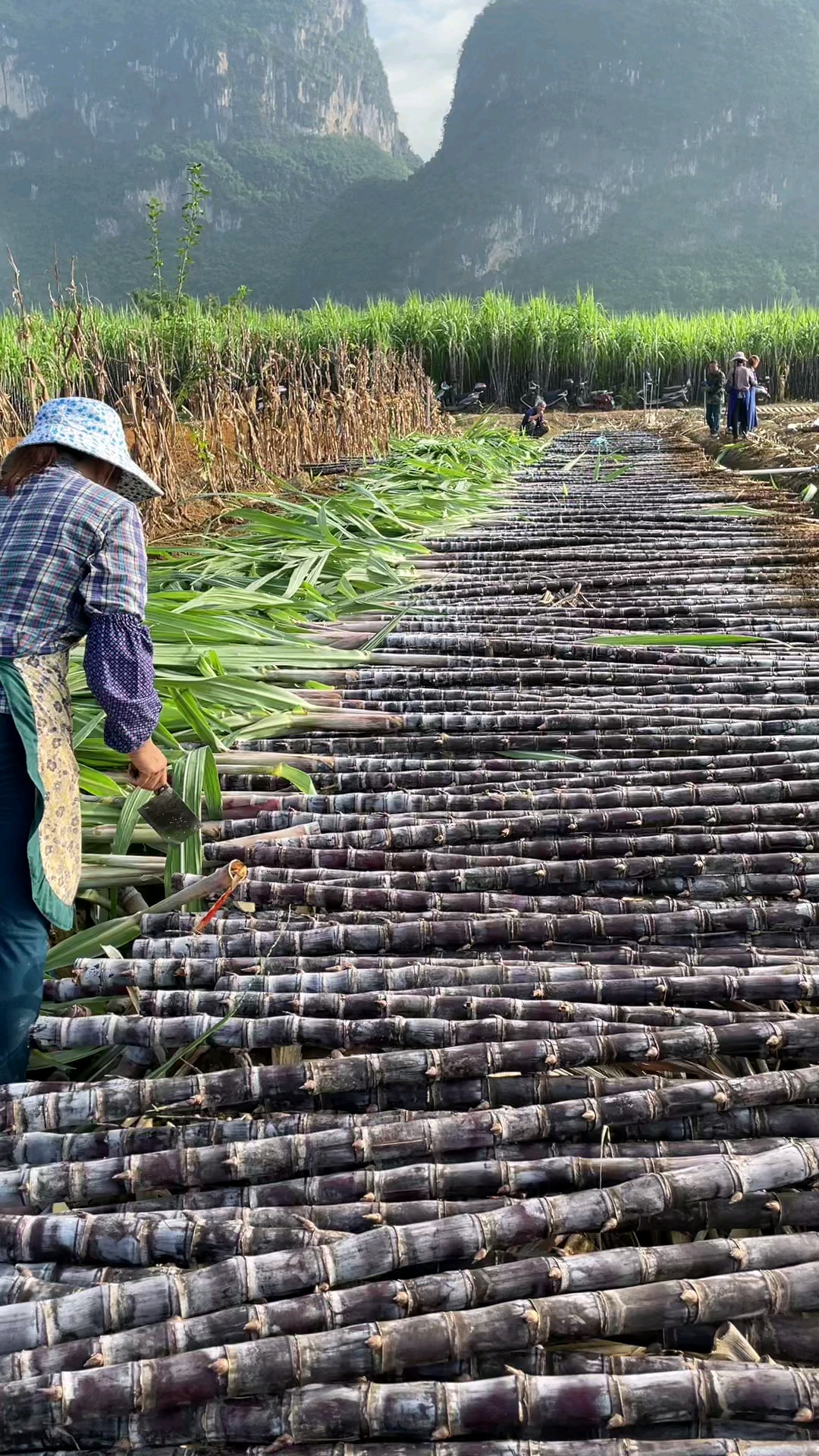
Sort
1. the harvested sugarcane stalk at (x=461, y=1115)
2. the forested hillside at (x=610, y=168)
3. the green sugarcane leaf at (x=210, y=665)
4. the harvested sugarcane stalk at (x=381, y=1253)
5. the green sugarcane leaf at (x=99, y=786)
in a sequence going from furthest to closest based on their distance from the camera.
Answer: the forested hillside at (x=610, y=168) < the green sugarcane leaf at (x=210, y=665) < the green sugarcane leaf at (x=99, y=786) < the harvested sugarcane stalk at (x=461, y=1115) < the harvested sugarcane stalk at (x=381, y=1253)

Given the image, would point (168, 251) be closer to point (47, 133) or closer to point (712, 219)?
point (47, 133)

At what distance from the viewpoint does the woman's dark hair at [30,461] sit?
1816 mm

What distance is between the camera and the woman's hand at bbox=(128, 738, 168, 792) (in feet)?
6.31

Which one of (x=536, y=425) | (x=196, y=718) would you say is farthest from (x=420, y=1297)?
(x=536, y=425)

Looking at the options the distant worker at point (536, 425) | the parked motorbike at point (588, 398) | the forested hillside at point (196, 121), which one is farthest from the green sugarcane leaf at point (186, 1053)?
the forested hillside at point (196, 121)

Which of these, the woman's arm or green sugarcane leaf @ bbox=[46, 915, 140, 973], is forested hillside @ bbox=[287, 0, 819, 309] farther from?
green sugarcane leaf @ bbox=[46, 915, 140, 973]

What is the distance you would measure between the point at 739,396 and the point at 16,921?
12.8 metres

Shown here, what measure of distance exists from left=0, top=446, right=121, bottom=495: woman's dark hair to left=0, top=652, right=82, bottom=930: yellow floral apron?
0.34 m

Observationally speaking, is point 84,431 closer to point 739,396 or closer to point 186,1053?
point 186,1053

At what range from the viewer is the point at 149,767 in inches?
76.9

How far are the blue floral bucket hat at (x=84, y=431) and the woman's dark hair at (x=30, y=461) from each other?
11mm

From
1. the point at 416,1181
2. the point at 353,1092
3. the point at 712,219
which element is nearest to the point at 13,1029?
the point at 353,1092

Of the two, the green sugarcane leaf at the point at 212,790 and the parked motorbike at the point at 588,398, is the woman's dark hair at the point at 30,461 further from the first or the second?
the parked motorbike at the point at 588,398

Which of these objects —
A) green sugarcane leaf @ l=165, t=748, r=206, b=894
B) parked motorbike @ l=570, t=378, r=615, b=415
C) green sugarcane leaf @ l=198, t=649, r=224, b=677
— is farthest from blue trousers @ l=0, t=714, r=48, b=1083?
parked motorbike @ l=570, t=378, r=615, b=415
